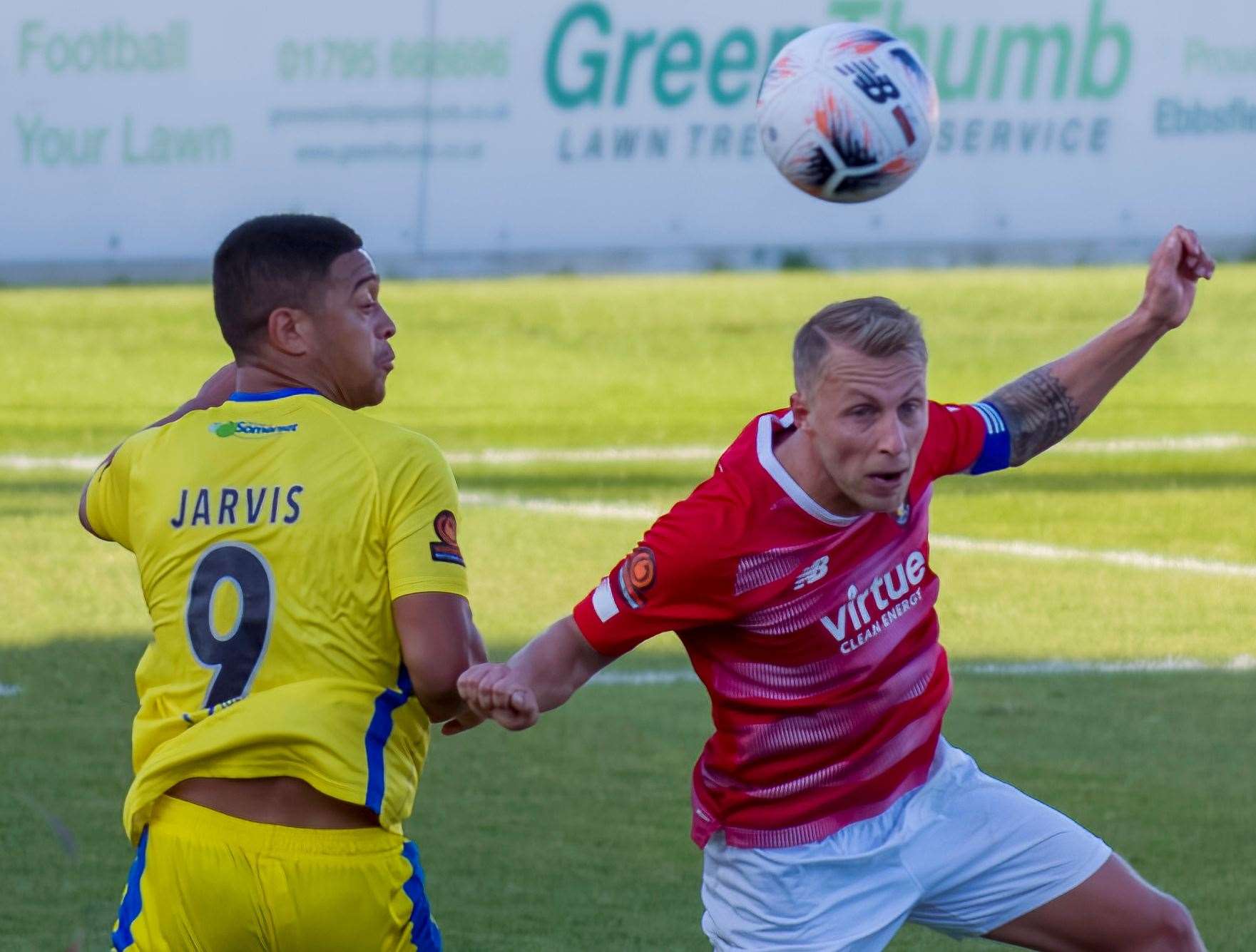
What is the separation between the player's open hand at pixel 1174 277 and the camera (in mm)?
4699

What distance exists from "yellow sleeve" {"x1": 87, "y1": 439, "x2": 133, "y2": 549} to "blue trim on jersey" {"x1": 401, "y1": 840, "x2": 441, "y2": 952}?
2.51 ft

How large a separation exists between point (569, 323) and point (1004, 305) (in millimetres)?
4323

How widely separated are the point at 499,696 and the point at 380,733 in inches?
8.7

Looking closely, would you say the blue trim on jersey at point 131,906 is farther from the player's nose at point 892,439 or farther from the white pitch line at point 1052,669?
the white pitch line at point 1052,669

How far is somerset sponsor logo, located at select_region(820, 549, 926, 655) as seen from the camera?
4.25 meters

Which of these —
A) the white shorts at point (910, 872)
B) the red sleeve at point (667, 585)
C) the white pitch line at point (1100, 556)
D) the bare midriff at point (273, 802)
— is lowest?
the white pitch line at point (1100, 556)

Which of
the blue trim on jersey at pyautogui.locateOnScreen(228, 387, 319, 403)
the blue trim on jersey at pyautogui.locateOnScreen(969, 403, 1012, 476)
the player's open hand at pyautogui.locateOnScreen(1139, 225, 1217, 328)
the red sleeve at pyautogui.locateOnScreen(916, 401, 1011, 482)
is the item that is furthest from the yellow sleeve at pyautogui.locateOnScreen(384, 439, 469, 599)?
the player's open hand at pyautogui.locateOnScreen(1139, 225, 1217, 328)

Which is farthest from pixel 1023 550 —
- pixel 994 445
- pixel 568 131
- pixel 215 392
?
pixel 568 131

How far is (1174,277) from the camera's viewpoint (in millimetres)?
4715

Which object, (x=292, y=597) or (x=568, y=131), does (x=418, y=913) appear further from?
(x=568, y=131)

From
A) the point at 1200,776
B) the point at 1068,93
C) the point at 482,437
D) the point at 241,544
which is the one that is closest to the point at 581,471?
the point at 482,437

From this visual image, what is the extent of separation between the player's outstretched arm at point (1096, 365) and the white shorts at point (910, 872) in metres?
0.71

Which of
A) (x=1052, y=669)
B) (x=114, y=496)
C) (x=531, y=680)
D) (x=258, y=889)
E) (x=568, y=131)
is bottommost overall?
(x=1052, y=669)

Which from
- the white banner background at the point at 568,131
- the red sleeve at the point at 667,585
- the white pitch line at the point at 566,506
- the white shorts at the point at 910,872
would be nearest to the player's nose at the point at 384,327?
the red sleeve at the point at 667,585
